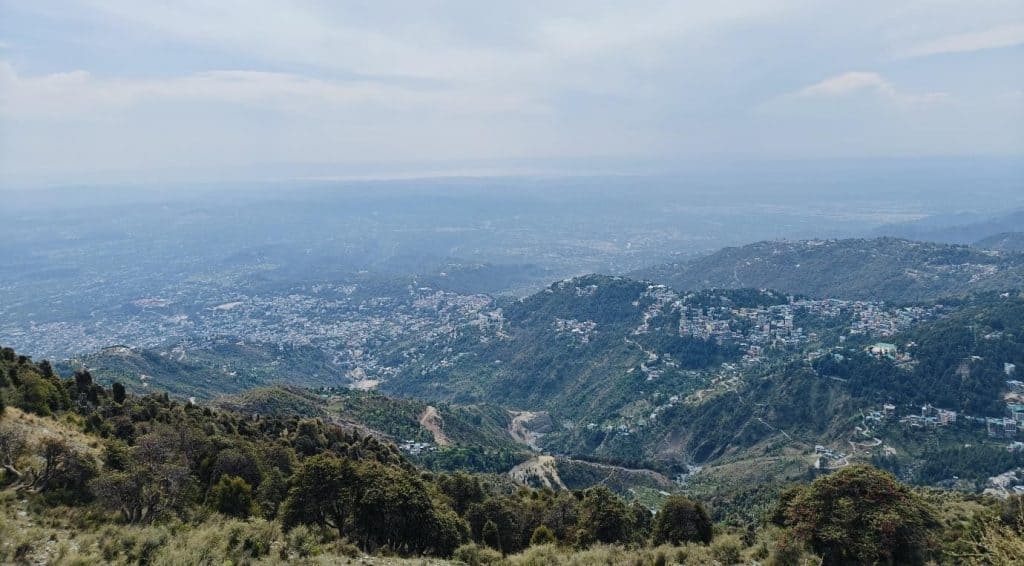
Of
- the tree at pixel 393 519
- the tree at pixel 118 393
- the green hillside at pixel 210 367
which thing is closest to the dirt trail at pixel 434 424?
the green hillside at pixel 210 367

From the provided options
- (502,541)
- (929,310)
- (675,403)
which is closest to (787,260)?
(929,310)

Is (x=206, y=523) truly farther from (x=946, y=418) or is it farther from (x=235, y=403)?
(x=946, y=418)

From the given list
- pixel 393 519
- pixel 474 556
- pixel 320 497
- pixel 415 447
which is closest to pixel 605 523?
pixel 474 556

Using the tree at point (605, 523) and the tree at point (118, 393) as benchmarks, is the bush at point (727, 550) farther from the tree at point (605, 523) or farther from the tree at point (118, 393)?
the tree at point (118, 393)

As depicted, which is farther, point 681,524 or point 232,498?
point 681,524

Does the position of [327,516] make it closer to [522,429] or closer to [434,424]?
[434,424]

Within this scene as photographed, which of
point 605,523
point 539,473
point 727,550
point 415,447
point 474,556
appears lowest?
point 539,473
